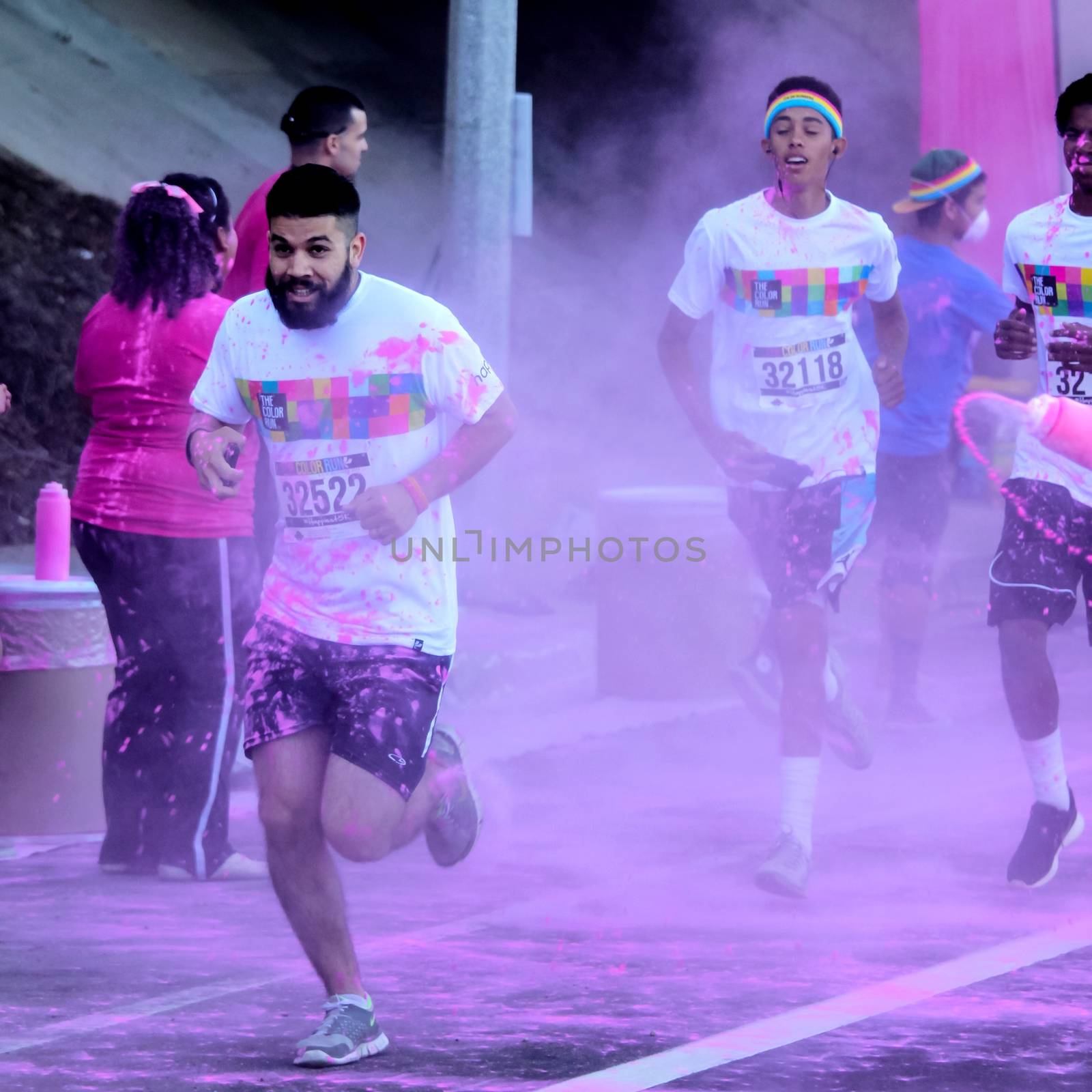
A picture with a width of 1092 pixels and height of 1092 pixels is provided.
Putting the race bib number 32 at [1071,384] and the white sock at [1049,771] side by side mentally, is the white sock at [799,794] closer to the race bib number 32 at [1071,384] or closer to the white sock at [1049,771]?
the white sock at [1049,771]

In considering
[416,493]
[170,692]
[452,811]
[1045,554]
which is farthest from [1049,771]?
[170,692]

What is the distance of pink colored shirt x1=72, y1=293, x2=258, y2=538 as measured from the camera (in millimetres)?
5684

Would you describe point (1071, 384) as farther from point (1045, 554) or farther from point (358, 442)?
point (358, 442)

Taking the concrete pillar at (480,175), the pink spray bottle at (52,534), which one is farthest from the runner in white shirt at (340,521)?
the concrete pillar at (480,175)

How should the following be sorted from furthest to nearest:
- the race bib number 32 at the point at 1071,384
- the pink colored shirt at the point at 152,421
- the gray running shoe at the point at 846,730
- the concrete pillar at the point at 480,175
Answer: the concrete pillar at the point at 480,175, the gray running shoe at the point at 846,730, the pink colored shirt at the point at 152,421, the race bib number 32 at the point at 1071,384

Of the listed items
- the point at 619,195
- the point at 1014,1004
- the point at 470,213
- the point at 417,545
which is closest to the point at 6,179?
the point at 470,213

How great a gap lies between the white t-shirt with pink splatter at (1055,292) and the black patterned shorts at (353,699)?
196 centimetres

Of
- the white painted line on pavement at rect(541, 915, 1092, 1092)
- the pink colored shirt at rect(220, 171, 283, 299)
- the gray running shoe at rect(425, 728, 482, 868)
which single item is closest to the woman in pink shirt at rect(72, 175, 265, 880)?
the pink colored shirt at rect(220, 171, 283, 299)

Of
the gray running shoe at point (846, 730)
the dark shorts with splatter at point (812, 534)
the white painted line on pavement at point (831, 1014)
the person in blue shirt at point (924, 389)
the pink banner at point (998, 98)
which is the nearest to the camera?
the white painted line on pavement at point (831, 1014)

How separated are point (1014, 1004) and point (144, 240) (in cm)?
297

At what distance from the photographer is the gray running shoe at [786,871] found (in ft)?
17.7

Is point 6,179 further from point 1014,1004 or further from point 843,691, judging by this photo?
point 1014,1004

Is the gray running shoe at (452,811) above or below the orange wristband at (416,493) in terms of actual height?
below

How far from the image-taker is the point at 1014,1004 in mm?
4344
